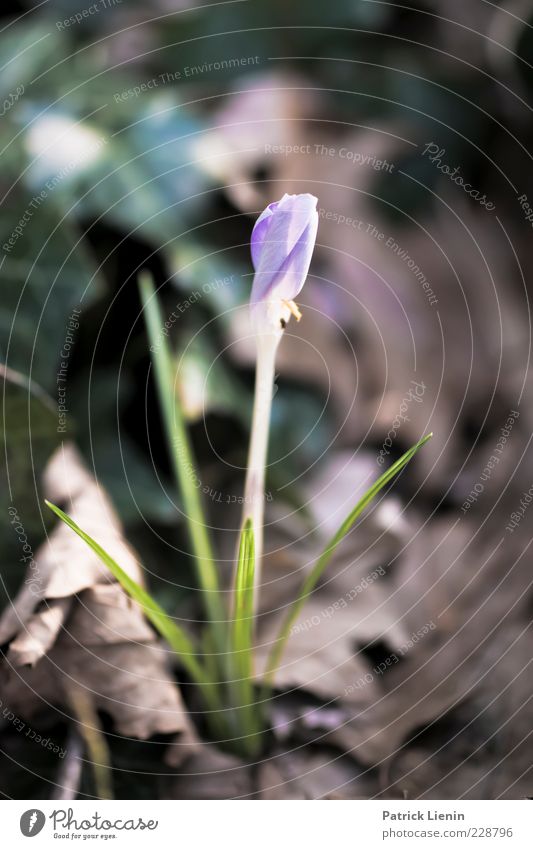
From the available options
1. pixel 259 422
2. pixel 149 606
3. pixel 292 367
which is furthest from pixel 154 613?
pixel 292 367

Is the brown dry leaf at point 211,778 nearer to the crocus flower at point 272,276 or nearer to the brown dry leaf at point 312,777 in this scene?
the brown dry leaf at point 312,777

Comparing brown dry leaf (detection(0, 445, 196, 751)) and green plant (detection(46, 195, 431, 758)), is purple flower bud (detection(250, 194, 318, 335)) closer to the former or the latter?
green plant (detection(46, 195, 431, 758))

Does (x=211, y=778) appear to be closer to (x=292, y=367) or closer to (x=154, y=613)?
(x=154, y=613)

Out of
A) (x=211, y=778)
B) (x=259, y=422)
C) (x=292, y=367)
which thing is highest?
(x=292, y=367)

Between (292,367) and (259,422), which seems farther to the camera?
(292,367)

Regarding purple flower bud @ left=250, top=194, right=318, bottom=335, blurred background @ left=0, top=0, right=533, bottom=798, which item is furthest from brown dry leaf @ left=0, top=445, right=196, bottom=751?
purple flower bud @ left=250, top=194, right=318, bottom=335

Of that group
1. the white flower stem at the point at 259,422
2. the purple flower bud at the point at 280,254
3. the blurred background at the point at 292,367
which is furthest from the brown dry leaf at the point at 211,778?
the purple flower bud at the point at 280,254

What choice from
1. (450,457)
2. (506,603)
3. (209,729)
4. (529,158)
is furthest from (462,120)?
(209,729)

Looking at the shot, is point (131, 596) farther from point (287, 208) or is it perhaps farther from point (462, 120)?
point (462, 120)
